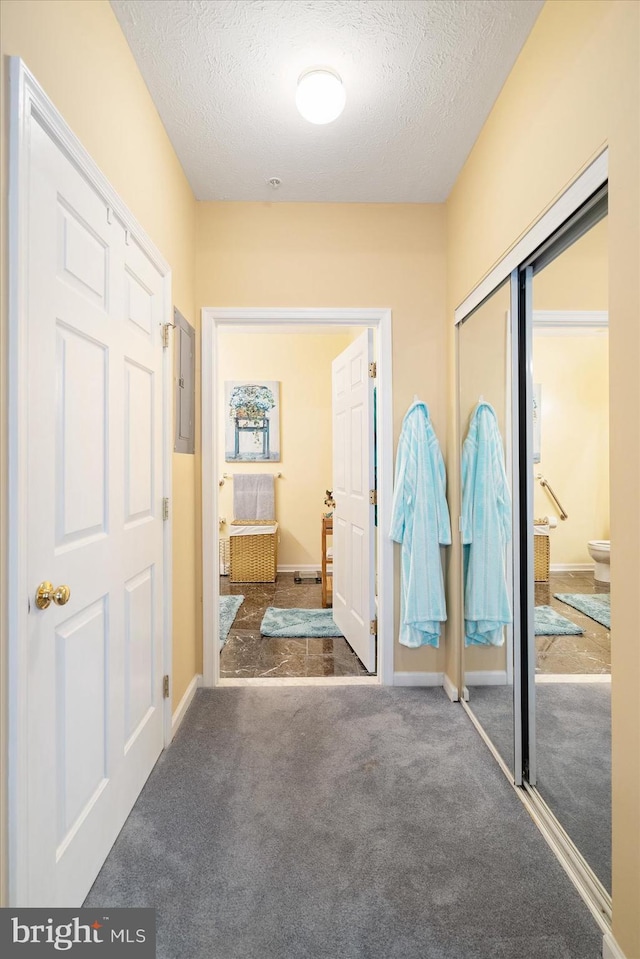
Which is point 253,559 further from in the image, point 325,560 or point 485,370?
point 485,370

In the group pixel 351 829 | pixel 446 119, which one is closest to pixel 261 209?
pixel 446 119

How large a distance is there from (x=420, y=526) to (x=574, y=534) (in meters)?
1.16

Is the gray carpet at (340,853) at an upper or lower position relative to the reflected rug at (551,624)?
lower

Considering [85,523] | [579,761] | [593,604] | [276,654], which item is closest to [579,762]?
[579,761]

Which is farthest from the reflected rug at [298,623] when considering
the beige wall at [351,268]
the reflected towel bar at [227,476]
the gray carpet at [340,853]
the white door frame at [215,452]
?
the reflected towel bar at [227,476]

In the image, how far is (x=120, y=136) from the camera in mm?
1712

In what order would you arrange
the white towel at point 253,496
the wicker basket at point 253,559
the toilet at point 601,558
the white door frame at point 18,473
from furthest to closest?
the white towel at point 253,496, the wicker basket at point 253,559, the toilet at point 601,558, the white door frame at point 18,473

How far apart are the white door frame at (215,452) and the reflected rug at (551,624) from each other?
3.63 ft

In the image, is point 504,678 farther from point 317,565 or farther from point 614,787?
point 317,565

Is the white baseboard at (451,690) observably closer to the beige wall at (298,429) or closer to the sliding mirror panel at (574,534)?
the sliding mirror panel at (574,534)

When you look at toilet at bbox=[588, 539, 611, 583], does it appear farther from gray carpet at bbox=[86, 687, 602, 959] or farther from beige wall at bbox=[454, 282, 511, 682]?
gray carpet at bbox=[86, 687, 602, 959]

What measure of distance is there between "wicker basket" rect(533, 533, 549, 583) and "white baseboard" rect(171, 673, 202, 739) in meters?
1.72

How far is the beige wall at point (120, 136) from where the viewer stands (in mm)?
1144

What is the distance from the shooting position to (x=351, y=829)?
1714 millimetres
